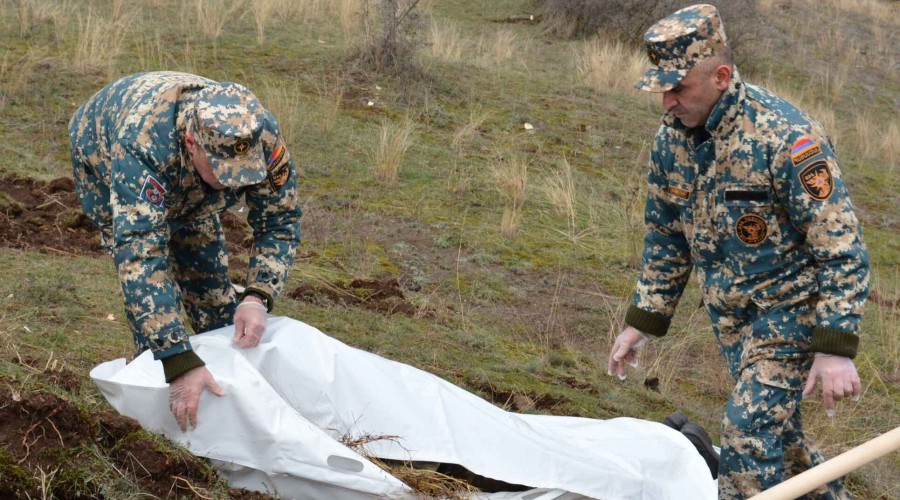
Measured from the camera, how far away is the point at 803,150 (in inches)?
139

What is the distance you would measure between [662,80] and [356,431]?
1.69 metres

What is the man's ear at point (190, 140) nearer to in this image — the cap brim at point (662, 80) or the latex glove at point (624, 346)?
the cap brim at point (662, 80)

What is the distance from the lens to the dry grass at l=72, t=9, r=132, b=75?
10.3 m

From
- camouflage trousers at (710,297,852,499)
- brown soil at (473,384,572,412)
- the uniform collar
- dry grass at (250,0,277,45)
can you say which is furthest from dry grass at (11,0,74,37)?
camouflage trousers at (710,297,852,499)

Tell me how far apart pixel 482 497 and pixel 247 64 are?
27.3ft

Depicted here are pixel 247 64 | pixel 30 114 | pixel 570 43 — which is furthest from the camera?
pixel 570 43

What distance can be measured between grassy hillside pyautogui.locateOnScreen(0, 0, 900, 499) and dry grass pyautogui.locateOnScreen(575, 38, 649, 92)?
0.04 metres

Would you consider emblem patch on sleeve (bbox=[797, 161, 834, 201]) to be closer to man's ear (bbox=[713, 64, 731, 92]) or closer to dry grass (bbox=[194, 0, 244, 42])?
man's ear (bbox=[713, 64, 731, 92])

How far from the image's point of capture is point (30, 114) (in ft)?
30.8

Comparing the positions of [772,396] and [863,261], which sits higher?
[863,261]

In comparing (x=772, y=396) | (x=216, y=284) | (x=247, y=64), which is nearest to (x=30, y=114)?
(x=247, y=64)

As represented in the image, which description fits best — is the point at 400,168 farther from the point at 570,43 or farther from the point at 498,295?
the point at 570,43

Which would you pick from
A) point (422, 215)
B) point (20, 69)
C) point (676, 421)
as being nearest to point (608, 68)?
point (422, 215)

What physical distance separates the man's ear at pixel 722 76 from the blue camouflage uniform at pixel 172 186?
5.13ft
